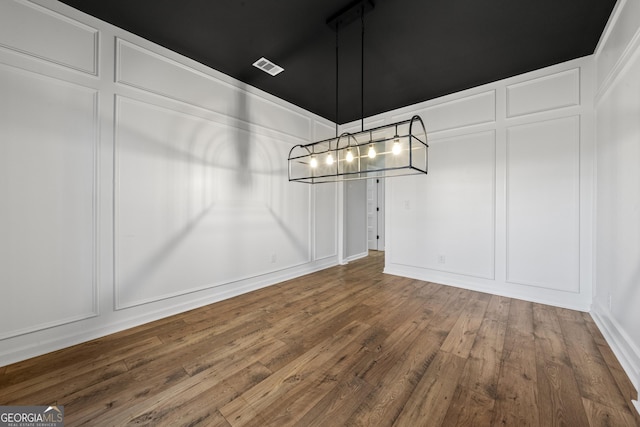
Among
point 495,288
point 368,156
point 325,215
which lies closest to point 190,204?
point 368,156

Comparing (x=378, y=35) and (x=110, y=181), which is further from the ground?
(x=378, y=35)

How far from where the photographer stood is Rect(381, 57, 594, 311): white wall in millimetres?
2816

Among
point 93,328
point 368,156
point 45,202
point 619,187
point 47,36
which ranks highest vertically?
point 47,36

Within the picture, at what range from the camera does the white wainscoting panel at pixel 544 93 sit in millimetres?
2857

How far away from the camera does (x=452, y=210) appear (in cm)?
371

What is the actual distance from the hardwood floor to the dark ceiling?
9.55ft

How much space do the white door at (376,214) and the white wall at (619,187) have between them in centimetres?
461

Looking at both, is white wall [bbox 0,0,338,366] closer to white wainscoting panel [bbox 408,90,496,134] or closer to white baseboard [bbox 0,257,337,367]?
white baseboard [bbox 0,257,337,367]

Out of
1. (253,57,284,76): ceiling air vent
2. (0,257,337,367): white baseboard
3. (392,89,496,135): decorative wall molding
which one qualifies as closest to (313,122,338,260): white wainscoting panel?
(253,57,284,76): ceiling air vent

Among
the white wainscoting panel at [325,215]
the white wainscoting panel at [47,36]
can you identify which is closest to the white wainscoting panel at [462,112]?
the white wainscoting panel at [325,215]

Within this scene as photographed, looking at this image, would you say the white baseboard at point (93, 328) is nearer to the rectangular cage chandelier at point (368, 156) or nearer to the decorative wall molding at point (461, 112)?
the rectangular cage chandelier at point (368, 156)

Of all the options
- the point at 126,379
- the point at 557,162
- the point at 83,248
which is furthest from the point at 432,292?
the point at 83,248

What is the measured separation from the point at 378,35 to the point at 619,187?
8.30ft

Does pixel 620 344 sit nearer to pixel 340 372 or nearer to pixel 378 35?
pixel 340 372
